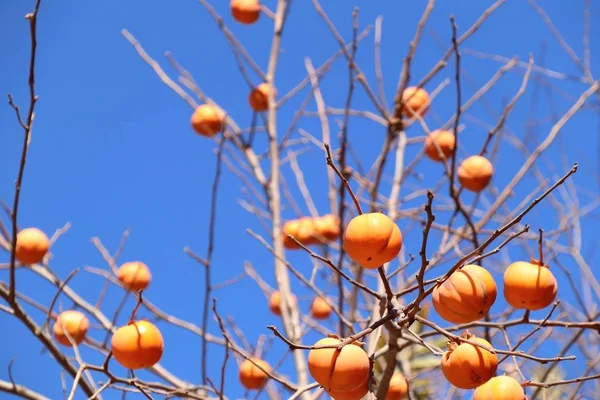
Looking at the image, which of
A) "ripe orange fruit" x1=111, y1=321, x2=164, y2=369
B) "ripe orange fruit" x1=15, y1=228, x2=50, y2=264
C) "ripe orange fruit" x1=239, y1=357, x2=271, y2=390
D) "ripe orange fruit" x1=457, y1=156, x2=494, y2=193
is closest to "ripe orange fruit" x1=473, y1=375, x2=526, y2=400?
"ripe orange fruit" x1=111, y1=321, x2=164, y2=369

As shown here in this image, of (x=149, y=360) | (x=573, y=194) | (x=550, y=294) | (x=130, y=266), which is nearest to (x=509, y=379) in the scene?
(x=550, y=294)

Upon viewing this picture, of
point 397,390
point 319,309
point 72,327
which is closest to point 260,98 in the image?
point 319,309

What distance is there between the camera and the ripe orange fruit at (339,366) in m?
1.25

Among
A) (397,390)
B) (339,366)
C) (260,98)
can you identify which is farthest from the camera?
(260,98)

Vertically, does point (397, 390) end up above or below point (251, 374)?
below

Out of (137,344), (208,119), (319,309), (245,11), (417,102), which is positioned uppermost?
(245,11)

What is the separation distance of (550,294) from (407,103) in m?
1.42

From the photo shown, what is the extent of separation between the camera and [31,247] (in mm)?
2490

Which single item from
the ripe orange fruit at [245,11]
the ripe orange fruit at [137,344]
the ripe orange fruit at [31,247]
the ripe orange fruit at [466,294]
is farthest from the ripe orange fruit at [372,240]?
the ripe orange fruit at [245,11]

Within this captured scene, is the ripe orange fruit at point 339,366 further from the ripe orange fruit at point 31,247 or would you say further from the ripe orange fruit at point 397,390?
the ripe orange fruit at point 31,247

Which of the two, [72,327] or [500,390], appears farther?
[72,327]

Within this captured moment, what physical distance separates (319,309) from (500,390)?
6.42 feet

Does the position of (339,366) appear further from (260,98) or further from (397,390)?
(260,98)

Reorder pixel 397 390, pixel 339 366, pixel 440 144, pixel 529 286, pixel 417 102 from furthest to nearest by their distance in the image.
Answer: pixel 417 102
pixel 440 144
pixel 397 390
pixel 529 286
pixel 339 366
